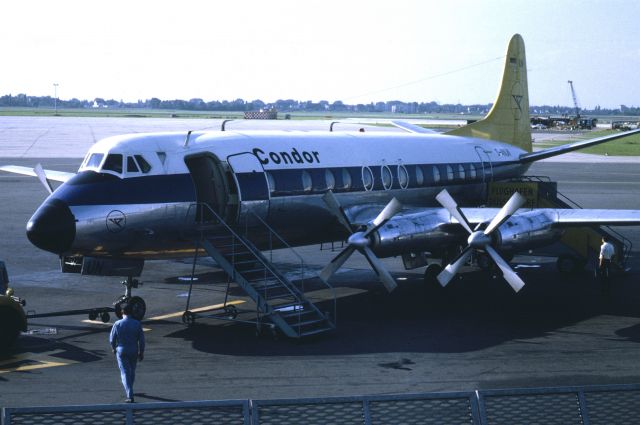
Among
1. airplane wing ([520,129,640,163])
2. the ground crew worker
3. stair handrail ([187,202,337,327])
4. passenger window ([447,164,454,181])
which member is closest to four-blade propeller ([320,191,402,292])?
stair handrail ([187,202,337,327])

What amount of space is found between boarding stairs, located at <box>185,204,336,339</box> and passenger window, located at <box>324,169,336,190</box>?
108 inches

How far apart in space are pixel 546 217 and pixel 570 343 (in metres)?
5.64

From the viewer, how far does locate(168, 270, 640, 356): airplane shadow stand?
21172 mm

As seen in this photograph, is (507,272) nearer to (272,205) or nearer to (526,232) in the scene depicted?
(526,232)

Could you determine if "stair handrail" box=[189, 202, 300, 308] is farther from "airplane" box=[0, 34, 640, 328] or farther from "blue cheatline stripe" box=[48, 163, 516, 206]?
"blue cheatline stripe" box=[48, 163, 516, 206]

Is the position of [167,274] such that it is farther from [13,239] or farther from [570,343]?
[570,343]

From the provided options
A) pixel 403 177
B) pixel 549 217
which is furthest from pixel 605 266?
pixel 403 177

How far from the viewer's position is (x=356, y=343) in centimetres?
2131

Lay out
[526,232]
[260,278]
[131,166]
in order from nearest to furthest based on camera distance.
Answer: [131,166], [260,278], [526,232]

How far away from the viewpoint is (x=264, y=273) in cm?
2366

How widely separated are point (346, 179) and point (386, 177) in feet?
6.39

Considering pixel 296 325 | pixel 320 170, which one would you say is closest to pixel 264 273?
pixel 296 325

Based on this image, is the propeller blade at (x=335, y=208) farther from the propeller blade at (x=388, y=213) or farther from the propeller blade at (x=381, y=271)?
the propeller blade at (x=381, y=271)

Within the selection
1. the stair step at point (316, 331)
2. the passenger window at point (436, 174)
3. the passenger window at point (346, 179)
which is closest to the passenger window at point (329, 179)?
the passenger window at point (346, 179)
